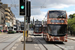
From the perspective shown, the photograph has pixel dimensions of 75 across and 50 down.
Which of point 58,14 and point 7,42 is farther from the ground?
point 58,14

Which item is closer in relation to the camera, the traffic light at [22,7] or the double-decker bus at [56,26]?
the traffic light at [22,7]

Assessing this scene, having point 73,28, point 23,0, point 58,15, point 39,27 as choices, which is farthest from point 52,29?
point 73,28

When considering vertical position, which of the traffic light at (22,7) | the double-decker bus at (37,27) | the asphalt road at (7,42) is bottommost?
the asphalt road at (7,42)

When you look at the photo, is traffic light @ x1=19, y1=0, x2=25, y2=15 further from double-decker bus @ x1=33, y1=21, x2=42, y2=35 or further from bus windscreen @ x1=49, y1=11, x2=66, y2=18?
double-decker bus @ x1=33, y1=21, x2=42, y2=35

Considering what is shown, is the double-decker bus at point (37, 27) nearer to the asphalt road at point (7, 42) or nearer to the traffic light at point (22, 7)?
the asphalt road at point (7, 42)

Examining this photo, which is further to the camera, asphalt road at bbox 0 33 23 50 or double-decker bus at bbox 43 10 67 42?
double-decker bus at bbox 43 10 67 42

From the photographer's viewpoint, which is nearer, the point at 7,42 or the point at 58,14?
the point at 58,14

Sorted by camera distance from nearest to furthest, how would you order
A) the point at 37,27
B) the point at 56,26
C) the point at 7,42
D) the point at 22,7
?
1. the point at 22,7
2. the point at 56,26
3. the point at 7,42
4. the point at 37,27

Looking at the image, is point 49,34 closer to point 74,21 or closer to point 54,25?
point 54,25

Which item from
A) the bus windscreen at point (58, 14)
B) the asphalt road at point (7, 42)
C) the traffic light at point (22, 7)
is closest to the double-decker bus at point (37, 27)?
the asphalt road at point (7, 42)

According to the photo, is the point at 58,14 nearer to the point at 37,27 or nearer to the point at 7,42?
the point at 7,42

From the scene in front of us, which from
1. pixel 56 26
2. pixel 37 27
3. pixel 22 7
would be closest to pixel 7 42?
pixel 56 26

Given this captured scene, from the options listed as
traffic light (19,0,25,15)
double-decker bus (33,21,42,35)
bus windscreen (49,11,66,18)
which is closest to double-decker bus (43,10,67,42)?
bus windscreen (49,11,66,18)

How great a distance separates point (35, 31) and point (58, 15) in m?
21.8
